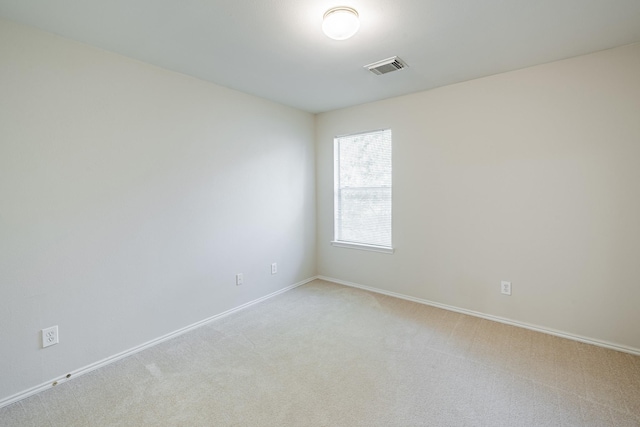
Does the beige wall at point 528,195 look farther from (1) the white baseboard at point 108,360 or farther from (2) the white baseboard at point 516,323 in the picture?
(1) the white baseboard at point 108,360

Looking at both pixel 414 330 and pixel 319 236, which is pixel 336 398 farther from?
pixel 319 236

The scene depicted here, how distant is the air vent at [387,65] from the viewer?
248 centimetres

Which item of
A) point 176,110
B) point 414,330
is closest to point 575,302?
point 414,330

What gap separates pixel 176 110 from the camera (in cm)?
269

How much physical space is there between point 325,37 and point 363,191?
6.81ft

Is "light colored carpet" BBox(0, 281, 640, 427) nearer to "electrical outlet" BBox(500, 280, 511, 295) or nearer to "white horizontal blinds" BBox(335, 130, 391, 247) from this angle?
"electrical outlet" BBox(500, 280, 511, 295)

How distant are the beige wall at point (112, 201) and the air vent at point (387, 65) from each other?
4.67 feet

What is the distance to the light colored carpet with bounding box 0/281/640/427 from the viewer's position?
171 centimetres

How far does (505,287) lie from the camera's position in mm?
2877

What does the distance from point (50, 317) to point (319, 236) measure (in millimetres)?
2939

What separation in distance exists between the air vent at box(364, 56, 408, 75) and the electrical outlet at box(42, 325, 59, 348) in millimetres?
3102

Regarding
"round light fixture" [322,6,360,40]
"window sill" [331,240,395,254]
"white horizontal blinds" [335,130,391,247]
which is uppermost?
"round light fixture" [322,6,360,40]

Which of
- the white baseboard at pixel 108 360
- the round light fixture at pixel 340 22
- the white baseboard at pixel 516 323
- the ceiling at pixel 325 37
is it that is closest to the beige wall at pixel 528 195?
the white baseboard at pixel 516 323

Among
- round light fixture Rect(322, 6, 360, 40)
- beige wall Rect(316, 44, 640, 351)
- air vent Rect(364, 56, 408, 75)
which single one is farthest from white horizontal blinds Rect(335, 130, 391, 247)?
round light fixture Rect(322, 6, 360, 40)
